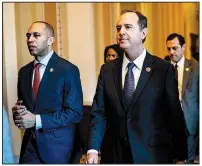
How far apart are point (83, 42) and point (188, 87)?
1631mm

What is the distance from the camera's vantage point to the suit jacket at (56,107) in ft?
8.27

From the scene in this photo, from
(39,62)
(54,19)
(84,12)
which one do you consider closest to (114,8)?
(84,12)

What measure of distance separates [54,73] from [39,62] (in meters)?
0.14

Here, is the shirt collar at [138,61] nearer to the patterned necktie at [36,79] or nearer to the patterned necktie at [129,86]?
the patterned necktie at [129,86]

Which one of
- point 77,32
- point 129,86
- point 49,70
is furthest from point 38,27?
point 77,32

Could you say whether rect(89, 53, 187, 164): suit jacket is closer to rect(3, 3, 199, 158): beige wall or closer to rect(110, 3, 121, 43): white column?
rect(3, 3, 199, 158): beige wall

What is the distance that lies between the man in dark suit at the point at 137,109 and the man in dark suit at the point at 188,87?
0.51m

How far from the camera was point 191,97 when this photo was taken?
3.22 meters

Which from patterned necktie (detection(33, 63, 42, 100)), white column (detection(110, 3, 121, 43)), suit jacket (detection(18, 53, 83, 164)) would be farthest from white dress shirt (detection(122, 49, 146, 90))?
white column (detection(110, 3, 121, 43))

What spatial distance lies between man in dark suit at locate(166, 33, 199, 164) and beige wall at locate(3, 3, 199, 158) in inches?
18.7

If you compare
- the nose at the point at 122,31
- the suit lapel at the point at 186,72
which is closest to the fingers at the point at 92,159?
the nose at the point at 122,31

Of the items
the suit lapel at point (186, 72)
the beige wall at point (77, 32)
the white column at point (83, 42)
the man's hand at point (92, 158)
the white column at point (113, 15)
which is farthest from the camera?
the white column at point (113, 15)

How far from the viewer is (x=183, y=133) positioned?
2398mm

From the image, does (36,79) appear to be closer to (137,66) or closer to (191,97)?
(137,66)
